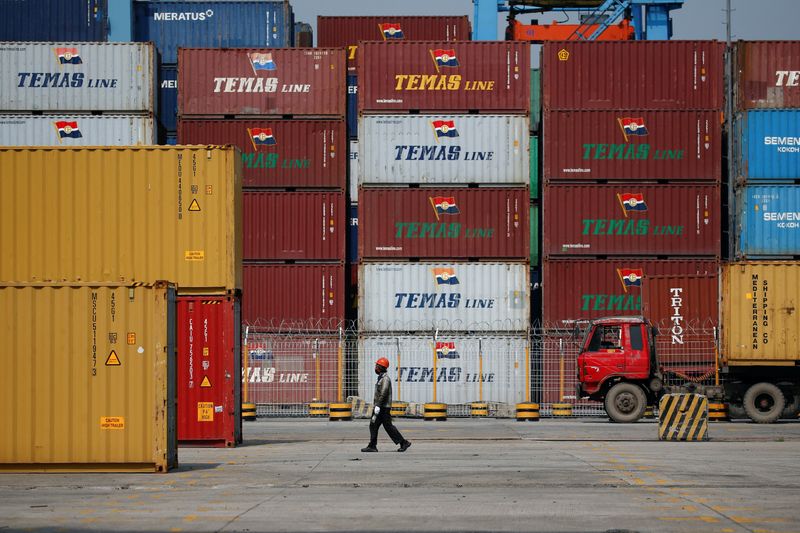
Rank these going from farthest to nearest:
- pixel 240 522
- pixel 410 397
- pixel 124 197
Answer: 1. pixel 410 397
2. pixel 124 197
3. pixel 240 522

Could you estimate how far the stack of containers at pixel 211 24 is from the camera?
40.9m

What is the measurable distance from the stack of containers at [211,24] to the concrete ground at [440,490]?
70.1 ft

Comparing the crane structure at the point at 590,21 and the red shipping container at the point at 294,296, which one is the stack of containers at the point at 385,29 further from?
the red shipping container at the point at 294,296

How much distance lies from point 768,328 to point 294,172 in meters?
14.5

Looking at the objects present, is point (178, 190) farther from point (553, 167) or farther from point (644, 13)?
point (644, 13)

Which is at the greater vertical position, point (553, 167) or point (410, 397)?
point (553, 167)

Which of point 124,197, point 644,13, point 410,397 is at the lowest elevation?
point 410,397

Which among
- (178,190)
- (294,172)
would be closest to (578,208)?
(294,172)

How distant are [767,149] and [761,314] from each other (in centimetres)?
767

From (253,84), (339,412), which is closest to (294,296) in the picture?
(339,412)

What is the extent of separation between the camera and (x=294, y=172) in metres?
35.4

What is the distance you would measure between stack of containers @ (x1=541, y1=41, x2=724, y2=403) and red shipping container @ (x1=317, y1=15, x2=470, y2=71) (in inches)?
298

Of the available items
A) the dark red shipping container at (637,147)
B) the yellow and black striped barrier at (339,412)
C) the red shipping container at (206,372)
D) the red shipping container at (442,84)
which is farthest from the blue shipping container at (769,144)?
the red shipping container at (206,372)

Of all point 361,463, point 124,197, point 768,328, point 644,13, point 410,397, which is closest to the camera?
point 361,463
